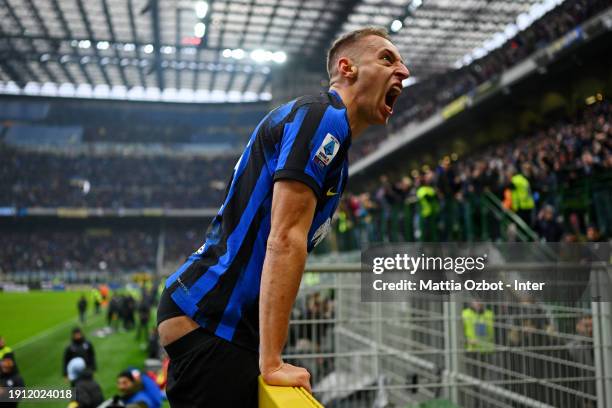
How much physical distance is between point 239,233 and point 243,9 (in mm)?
26091

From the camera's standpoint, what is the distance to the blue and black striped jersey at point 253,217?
142cm

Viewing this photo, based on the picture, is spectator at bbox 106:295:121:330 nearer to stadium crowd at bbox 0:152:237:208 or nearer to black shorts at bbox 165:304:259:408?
black shorts at bbox 165:304:259:408

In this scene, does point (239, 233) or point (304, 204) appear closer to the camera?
point (304, 204)

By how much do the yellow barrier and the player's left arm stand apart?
0.03 m

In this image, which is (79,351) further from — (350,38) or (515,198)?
(350,38)

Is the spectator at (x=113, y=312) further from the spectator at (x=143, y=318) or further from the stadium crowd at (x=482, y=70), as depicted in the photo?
the stadium crowd at (x=482, y=70)

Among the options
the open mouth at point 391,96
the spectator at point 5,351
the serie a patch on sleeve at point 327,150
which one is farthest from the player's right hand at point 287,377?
the spectator at point 5,351

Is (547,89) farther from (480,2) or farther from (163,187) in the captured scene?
(163,187)

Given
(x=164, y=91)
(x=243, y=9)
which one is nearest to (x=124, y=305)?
(x=243, y=9)

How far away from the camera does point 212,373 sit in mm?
1475

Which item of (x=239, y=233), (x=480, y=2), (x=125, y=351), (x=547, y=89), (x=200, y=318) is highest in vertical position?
(x=480, y=2)

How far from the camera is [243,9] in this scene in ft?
85.0

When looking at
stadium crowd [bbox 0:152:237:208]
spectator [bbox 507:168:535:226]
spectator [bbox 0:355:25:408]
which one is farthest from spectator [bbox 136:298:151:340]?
stadium crowd [bbox 0:152:237:208]

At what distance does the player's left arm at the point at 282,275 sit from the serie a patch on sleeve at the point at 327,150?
8 centimetres
